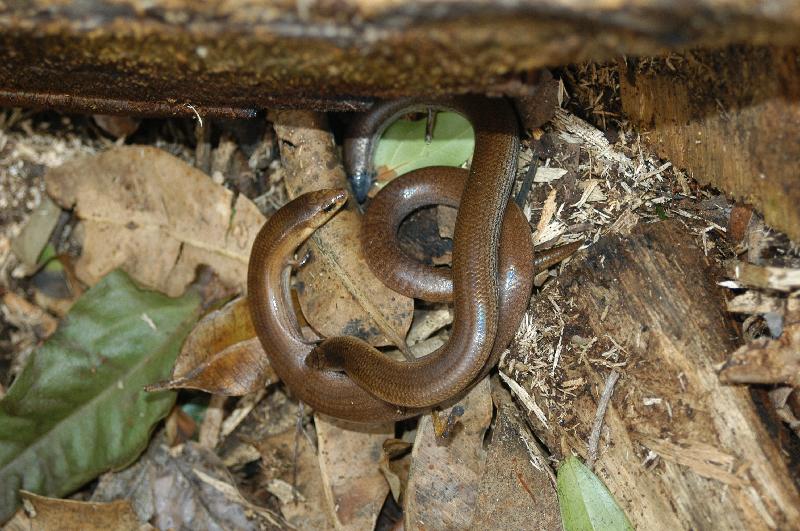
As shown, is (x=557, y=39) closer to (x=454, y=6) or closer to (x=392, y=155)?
(x=454, y=6)

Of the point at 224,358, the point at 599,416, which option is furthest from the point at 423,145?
the point at 599,416

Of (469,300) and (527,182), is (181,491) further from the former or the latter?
(527,182)

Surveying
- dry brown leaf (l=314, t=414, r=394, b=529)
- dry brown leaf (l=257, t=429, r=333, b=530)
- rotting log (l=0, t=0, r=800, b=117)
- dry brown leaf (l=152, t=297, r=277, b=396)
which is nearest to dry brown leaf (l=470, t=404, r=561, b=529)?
dry brown leaf (l=314, t=414, r=394, b=529)

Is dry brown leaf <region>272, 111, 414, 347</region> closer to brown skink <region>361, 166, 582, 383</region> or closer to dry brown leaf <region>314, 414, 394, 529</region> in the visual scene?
brown skink <region>361, 166, 582, 383</region>

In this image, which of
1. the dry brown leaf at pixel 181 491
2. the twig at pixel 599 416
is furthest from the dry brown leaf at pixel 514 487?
the dry brown leaf at pixel 181 491

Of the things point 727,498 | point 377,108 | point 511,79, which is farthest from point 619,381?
point 377,108
